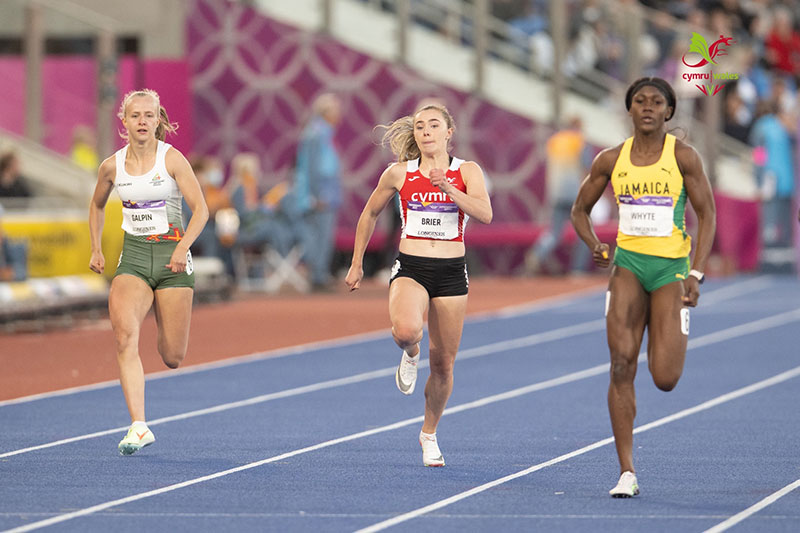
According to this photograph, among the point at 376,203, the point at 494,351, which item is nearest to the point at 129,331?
the point at 376,203

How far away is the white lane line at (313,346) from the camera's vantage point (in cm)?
1353

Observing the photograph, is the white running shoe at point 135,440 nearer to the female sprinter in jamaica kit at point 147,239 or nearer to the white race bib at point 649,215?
the female sprinter in jamaica kit at point 147,239

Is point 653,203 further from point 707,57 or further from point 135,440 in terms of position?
point 135,440

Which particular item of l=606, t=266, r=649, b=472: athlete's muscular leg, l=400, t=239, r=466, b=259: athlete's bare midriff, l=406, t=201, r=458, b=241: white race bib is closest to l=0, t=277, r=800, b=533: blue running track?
l=606, t=266, r=649, b=472: athlete's muscular leg

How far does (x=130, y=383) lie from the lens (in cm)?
1002

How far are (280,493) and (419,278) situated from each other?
159 centimetres

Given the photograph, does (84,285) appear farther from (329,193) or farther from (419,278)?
(419,278)

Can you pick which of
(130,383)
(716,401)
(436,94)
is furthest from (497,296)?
(130,383)

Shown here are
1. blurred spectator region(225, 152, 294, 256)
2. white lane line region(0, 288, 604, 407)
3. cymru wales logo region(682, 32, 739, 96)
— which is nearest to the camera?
cymru wales logo region(682, 32, 739, 96)

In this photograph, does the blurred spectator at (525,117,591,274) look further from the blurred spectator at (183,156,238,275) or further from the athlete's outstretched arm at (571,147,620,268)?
the athlete's outstretched arm at (571,147,620,268)

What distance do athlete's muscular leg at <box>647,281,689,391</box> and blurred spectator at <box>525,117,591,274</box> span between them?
1780 cm

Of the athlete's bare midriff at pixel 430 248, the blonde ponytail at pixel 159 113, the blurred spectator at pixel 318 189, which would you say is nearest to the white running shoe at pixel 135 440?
the blonde ponytail at pixel 159 113

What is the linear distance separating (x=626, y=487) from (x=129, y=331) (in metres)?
3.30

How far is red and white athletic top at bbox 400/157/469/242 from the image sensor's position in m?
9.40
